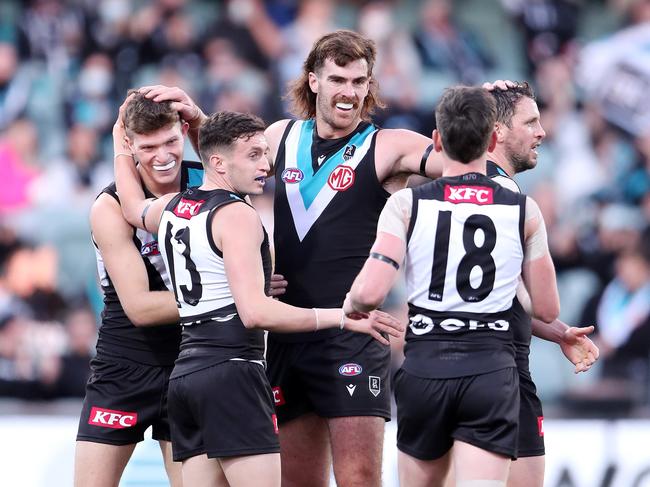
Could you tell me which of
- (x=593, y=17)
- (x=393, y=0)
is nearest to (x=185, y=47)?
(x=393, y=0)

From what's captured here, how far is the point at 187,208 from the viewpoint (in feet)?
17.4

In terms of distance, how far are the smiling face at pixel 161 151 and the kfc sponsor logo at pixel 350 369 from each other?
53.9 inches

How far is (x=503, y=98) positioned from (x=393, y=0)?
25.6 ft

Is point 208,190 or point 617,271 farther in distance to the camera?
point 617,271

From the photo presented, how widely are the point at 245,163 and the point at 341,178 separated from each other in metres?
0.74

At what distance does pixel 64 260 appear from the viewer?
38.4 feet

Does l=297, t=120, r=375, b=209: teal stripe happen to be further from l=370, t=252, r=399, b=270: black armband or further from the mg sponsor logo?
l=370, t=252, r=399, b=270: black armband

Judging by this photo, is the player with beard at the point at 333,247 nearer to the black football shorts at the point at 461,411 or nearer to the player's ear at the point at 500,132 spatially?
the player's ear at the point at 500,132

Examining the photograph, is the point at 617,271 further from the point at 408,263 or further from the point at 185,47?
the point at 408,263

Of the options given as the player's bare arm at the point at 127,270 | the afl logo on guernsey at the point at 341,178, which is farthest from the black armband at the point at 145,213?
the afl logo on guernsey at the point at 341,178

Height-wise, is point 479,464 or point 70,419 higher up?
point 479,464

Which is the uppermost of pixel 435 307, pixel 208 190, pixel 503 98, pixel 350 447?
pixel 503 98

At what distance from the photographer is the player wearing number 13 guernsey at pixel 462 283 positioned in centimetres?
495

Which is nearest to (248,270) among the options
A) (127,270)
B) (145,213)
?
(145,213)
